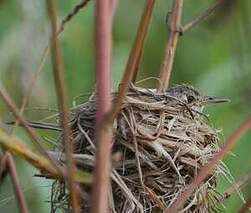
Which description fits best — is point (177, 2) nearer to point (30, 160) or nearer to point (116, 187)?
point (116, 187)

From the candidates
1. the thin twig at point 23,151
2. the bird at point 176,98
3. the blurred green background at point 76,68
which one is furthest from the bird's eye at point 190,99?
the thin twig at point 23,151

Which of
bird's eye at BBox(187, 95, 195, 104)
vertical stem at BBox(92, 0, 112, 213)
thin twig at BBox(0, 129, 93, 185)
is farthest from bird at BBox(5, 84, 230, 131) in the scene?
vertical stem at BBox(92, 0, 112, 213)

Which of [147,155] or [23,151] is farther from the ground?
[147,155]

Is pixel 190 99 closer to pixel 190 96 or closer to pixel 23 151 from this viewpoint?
pixel 190 96

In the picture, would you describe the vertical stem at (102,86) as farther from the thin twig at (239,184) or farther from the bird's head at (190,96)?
the bird's head at (190,96)

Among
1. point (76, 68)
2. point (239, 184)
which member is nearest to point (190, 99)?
point (239, 184)

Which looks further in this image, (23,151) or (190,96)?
(190,96)
